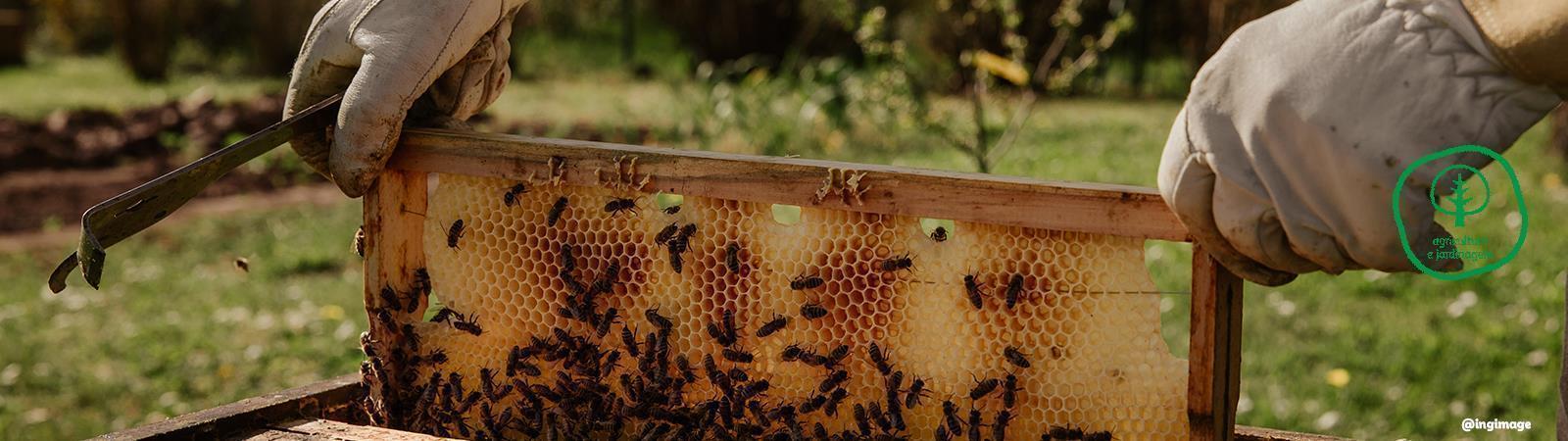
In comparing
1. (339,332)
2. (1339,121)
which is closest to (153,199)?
(1339,121)

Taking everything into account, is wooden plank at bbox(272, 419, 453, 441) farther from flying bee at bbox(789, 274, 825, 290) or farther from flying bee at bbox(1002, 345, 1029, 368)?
flying bee at bbox(1002, 345, 1029, 368)

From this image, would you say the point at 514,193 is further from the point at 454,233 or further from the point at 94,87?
the point at 94,87

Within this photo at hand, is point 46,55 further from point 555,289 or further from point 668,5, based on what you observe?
point 555,289

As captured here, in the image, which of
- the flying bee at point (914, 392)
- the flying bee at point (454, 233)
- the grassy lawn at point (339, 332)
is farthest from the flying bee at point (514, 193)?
the grassy lawn at point (339, 332)

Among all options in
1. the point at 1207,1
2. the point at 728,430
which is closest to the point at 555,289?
the point at 728,430

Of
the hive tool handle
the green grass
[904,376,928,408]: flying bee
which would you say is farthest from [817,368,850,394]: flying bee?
the green grass

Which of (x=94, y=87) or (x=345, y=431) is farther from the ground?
(x=94, y=87)

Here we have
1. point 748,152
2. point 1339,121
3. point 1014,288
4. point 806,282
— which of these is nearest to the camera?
point 1339,121
